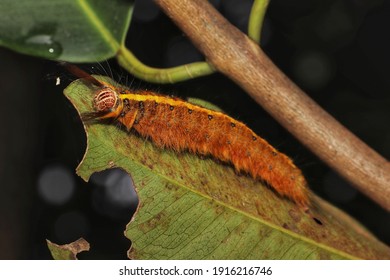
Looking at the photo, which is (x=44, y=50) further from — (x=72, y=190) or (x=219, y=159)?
(x=72, y=190)

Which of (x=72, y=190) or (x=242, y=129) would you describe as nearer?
(x=242, y=129)

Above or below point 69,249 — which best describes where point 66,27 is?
above

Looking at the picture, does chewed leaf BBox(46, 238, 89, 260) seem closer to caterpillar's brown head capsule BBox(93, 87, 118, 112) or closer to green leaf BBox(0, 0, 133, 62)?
caterpillar's brown head capsule BBox(93, 87, 118, 112)

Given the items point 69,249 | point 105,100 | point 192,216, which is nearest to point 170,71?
point 105,100

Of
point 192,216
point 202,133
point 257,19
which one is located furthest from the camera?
point 202,133

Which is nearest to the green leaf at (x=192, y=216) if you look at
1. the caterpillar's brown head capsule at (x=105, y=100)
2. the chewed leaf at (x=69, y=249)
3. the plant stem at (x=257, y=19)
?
the caterpillar's brown head capsule at (x=105, y=100)

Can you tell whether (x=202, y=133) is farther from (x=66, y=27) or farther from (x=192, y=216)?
(x=66, y=27)
